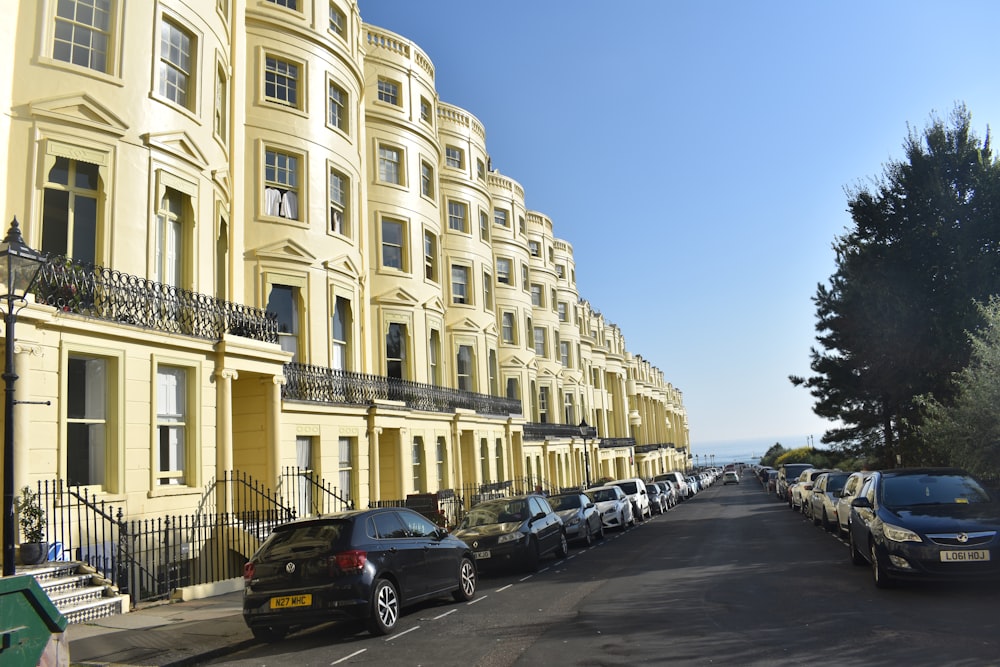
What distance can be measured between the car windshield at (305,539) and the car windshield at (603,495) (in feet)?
59.5

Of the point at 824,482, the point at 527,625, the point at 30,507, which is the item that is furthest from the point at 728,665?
the point at 824,482

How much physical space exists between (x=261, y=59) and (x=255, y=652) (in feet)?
54.6

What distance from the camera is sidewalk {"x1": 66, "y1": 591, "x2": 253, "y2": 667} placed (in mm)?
8695

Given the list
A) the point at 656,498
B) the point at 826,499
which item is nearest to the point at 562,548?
the point at 826,499

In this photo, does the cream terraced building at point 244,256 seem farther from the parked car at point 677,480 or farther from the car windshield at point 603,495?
the parked car at point 677,480

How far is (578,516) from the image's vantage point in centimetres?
2169

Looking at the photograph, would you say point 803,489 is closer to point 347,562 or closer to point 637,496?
point 637,496

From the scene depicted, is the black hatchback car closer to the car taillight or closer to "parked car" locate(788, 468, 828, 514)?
the car taillight

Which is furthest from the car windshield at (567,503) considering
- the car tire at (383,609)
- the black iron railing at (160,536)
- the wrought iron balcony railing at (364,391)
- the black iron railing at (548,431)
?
the black iron railing at (548,431)

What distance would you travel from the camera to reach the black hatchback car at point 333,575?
9.47m

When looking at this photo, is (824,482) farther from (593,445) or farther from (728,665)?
(593,445)

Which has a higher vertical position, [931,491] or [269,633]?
[931,491]

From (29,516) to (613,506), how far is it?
1902cm

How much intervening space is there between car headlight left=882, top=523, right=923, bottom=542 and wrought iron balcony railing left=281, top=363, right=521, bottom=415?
13.3 meters
